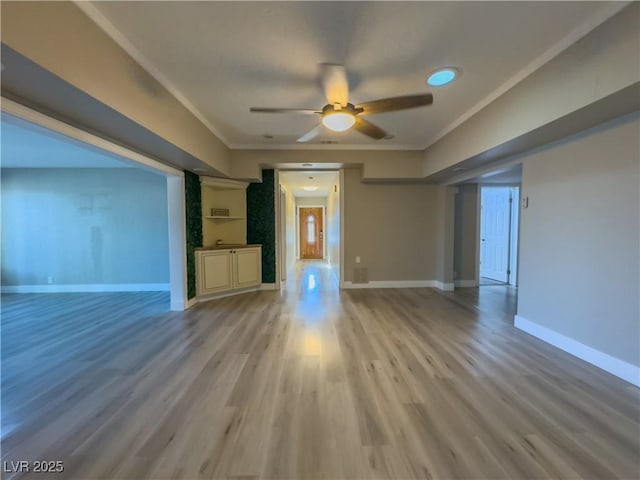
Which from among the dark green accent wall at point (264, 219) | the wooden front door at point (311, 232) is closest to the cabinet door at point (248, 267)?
the dark green accent wall at point (264, 219)

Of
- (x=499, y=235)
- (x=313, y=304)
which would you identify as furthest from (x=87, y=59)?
(x=499, y=235)

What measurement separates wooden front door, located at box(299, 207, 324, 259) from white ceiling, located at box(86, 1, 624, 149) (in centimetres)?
829

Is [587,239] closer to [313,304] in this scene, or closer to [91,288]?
[313,304]

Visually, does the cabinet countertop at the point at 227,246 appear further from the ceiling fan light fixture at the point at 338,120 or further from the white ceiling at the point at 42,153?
the ceiling fan light fixture at the point at 338,120

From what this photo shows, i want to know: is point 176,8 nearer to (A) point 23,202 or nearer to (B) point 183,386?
(B) point 183,386

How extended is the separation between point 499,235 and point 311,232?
6680 millimetres

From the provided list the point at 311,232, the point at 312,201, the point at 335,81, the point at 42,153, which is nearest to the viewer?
the point at 335,81

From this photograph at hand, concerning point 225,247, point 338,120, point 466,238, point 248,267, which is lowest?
point 248,267

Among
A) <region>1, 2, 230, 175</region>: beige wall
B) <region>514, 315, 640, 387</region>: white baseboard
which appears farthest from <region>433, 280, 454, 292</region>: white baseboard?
<region>1, 2, 230, 175</region>: beige wall

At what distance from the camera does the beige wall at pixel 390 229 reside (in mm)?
5516

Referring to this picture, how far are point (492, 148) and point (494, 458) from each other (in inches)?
112

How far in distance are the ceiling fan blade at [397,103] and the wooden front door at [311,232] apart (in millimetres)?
8767

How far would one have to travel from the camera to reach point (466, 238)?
570 cm

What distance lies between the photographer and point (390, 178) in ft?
16.5
